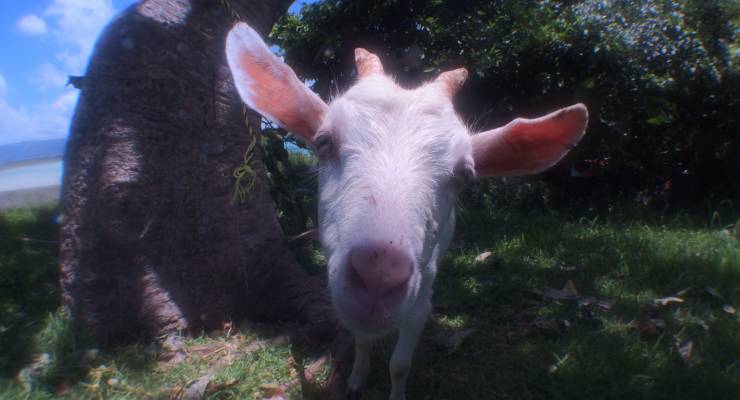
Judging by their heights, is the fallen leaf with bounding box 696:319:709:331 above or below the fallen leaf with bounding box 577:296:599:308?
below

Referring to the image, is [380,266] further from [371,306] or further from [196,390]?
[196,390]

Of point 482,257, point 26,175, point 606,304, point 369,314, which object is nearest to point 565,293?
point 606,304

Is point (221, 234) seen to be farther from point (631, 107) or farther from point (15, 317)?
point (631, 107)

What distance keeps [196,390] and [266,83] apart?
6.04 feet

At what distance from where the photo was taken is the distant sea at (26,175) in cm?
670

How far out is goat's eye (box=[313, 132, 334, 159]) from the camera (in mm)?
2178

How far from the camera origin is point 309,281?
3.78 meters

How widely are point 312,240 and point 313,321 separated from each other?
2202 mm

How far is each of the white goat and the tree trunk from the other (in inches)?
51.3

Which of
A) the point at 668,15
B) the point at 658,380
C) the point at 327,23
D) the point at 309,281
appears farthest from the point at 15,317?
the point at 668,15

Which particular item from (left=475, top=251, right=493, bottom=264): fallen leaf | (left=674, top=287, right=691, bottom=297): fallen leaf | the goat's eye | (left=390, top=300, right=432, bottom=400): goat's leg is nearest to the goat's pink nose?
the goat's eye

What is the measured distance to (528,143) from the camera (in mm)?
2354

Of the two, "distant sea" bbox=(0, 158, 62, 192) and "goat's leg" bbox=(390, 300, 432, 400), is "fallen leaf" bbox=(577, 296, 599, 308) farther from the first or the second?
"distant sea" bbox=(0, 158, 62, 192)

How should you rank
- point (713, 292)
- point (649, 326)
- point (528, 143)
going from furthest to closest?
point (713, 292) < point (649, 326) < point (528, 143)
